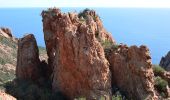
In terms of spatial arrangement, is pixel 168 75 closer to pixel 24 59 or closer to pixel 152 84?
pixel 152 84

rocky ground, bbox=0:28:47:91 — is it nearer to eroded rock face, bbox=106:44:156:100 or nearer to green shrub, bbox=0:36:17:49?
green shrub, bbox=0:36:17:49

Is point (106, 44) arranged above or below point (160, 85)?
above

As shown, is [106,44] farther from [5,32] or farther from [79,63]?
[5,32]

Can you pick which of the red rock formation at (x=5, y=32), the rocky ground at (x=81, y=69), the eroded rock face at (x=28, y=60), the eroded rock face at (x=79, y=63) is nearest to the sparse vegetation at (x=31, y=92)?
the rocky ground at (x=81, y=69)

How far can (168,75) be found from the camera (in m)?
33.8

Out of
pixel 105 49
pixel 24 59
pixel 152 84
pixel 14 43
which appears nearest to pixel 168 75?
pixel 152 84

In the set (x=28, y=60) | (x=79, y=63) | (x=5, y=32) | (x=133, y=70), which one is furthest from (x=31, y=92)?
(x=5, y=32)

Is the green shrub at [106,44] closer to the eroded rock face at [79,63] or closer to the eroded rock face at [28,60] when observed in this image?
the eroded rock face at [79,63]

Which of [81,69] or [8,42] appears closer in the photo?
[81,69]

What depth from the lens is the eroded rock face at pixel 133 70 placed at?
31.1 meters

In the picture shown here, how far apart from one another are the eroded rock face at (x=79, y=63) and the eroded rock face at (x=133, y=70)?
145cm

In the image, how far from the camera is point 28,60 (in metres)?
34.4

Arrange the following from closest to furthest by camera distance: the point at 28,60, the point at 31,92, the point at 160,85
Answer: the point at 160,85
the point at 31,92
the point at 28,60

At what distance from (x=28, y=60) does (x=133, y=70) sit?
307 inches
